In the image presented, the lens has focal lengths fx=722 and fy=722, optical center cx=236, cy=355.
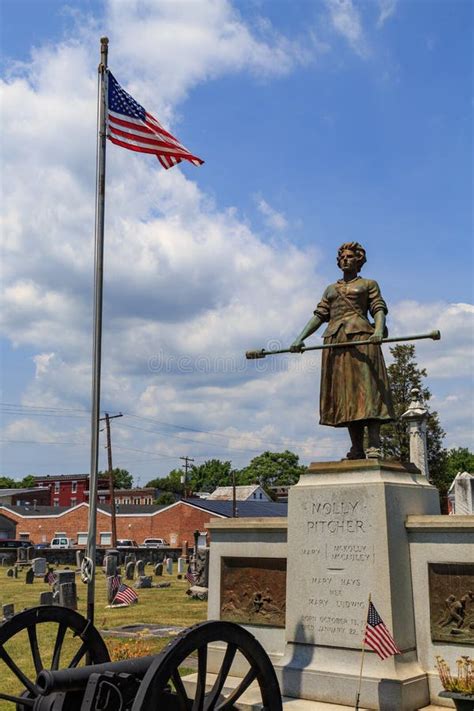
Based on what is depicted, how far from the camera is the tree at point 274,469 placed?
3757 inches

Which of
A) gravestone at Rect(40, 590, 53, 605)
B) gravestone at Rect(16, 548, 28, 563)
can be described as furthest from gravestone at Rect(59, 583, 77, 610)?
gravestone at Rect(16, 548, 28, 563)

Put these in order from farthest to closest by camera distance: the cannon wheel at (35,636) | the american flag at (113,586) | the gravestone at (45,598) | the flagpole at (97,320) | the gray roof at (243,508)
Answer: the gray roof at (243,508), the american flag at (113,586), the gravestone at (45,598), the flagpole at (97,320), the cannon wheel at (35,636)

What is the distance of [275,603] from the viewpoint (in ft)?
27.6

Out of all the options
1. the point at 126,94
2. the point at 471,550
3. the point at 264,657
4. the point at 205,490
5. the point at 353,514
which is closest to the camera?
the point at 264,657

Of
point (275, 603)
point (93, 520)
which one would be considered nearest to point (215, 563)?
point (275, 603)

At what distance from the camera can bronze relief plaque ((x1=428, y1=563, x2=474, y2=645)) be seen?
7.24m

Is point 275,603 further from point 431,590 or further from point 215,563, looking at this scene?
point 431,590

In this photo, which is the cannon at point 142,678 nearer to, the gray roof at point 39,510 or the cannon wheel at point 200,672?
the cannon wheel at point 200,672

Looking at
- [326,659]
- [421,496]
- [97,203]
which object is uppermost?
[97,203]

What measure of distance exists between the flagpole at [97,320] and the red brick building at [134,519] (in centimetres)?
3942

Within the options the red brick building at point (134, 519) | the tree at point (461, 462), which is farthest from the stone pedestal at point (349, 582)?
the tree at point (461, 462)

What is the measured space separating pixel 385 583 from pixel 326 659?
109cm

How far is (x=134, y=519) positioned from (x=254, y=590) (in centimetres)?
4920

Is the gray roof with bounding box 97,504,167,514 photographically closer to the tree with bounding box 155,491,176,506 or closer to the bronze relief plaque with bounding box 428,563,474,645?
the tree with bounding box 155,491,176,506
